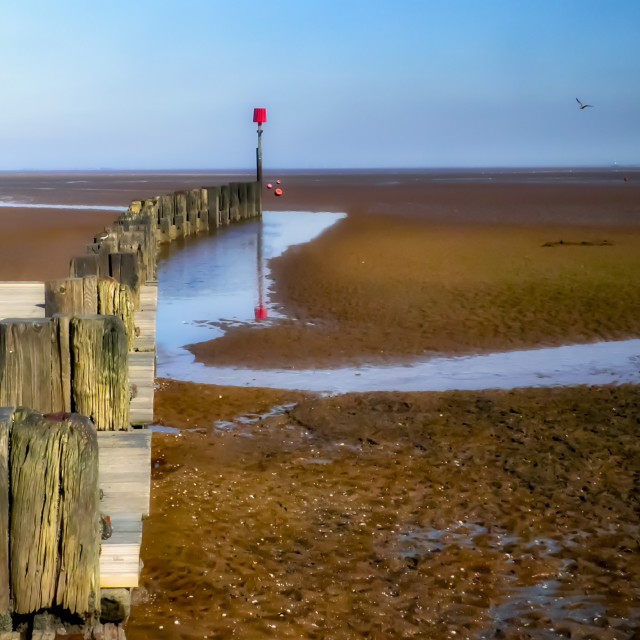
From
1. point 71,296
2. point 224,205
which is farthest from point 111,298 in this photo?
point 224,205

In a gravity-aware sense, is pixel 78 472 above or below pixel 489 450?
above

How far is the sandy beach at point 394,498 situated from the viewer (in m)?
4.35

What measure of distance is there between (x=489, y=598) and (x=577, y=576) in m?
0.57

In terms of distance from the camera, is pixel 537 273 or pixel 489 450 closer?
Answer: pixel 489 450

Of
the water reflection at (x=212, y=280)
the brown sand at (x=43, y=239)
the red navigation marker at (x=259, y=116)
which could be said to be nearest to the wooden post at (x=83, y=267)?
the water reflection at (x=212, y=280)

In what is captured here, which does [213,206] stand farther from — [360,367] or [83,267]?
[83,267]

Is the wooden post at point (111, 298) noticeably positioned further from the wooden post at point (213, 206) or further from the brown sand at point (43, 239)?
the wooden post at point (213, 206)

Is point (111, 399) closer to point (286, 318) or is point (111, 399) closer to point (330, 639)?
point (330, 639)

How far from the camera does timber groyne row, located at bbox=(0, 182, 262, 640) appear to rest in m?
2.78

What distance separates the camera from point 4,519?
280cm

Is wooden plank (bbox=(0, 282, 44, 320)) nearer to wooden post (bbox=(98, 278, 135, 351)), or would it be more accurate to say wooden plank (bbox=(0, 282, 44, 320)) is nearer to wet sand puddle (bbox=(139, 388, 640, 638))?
wooden post (bbox=(98, 278, 135, 351))

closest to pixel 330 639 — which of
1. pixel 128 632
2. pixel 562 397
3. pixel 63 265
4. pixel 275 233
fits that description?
pixel 128 632


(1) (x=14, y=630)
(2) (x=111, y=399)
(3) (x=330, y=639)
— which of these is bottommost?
(3) (x=330, y=639)

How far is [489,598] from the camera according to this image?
4.50m
